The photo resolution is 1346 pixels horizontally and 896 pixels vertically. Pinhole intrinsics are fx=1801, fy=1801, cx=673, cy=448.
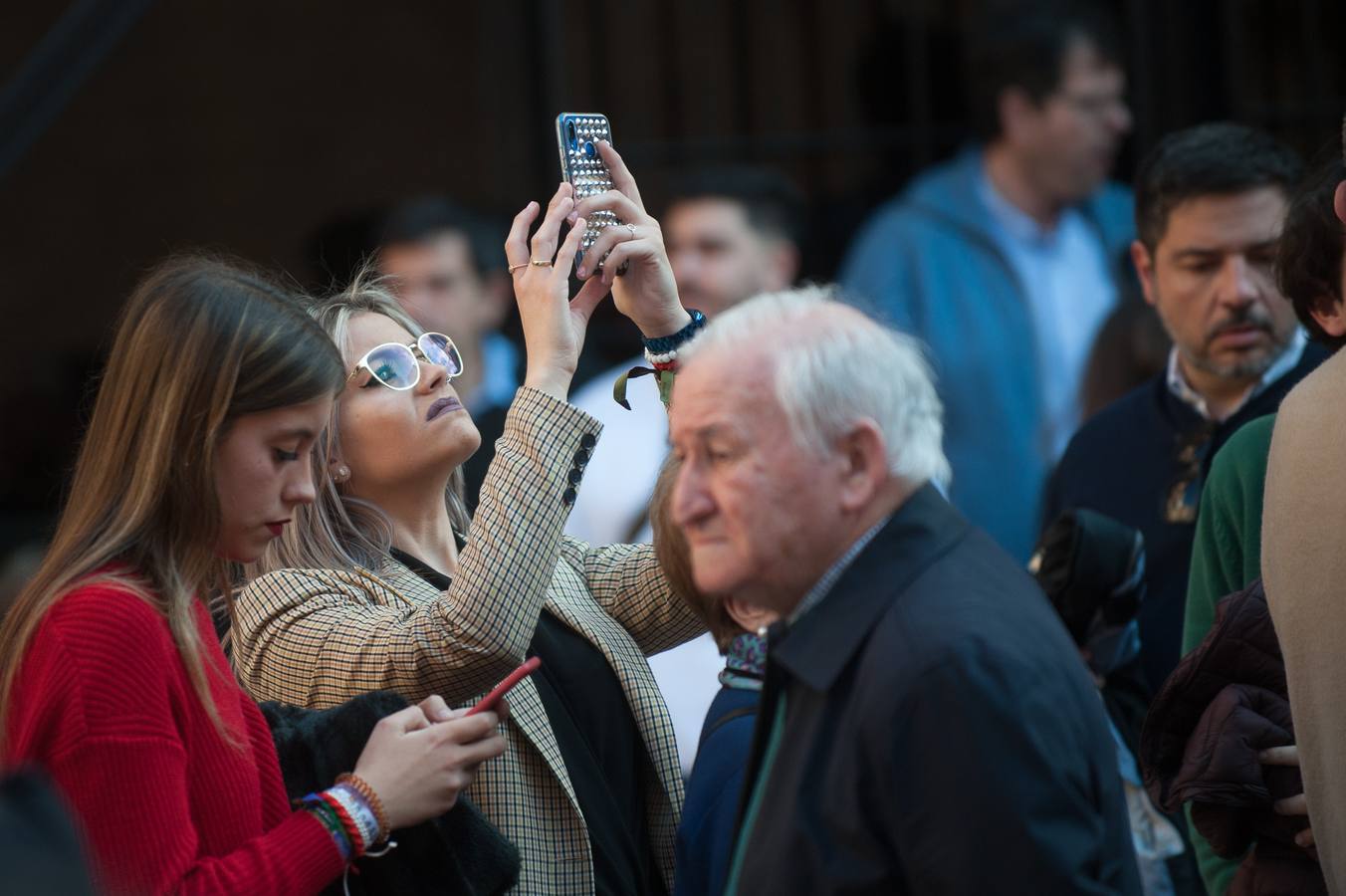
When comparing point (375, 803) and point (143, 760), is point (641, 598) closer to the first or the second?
point (375, 803)

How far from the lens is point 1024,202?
5969 millimetres

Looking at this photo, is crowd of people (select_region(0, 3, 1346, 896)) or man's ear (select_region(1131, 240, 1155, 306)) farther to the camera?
man's ear (select_region(1131, 240, 1155, 306))

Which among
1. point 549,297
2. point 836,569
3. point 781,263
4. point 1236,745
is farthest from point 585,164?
point 781,263

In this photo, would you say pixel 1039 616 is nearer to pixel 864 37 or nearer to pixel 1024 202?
pixel 1024 202

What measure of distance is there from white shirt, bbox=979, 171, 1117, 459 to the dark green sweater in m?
2.83

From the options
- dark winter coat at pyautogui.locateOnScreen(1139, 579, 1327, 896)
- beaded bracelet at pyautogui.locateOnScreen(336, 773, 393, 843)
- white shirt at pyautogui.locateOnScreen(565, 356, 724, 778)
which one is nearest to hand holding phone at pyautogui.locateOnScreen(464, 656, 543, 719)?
beaded bracelet at pyautogui.locateOnScreen(336, 773, 393, 843)

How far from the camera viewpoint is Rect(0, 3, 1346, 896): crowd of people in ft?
6.30

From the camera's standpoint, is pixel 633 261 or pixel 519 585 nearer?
pixel 519 585

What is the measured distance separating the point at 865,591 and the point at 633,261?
975 millimetres

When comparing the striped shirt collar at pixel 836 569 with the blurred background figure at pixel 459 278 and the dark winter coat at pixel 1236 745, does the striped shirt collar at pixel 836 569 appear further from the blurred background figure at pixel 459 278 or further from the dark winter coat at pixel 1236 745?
the blurred background figure at pixel 459 278

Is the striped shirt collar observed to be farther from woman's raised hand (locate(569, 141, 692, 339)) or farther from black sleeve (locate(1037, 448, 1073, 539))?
black sleeve (locate(1037, 448, 1073, 539))

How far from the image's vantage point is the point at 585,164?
111 inches

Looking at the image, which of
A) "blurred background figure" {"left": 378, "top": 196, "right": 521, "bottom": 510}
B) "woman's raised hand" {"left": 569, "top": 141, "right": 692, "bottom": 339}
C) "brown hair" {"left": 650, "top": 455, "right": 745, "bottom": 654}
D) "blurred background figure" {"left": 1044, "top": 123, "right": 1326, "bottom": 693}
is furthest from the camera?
"blurred background figure" {"left": 378, "top": 196, "right": 521, "bottom": 510}

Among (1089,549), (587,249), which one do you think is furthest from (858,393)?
(1089,549)
